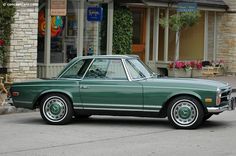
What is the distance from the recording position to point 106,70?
12.1 metres

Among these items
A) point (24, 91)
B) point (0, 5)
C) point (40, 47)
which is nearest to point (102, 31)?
point (40, 47)

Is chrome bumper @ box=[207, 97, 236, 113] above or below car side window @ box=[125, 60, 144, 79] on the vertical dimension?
below

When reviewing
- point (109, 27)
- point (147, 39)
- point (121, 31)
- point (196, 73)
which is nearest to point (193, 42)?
point (196, 73)

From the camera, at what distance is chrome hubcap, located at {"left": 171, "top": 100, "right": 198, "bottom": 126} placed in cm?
1145

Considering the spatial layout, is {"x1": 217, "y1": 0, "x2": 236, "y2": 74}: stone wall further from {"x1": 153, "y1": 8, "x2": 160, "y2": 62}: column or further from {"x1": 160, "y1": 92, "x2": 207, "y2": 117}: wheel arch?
{"x1": 160, "y1": 92, "x2": 207, "y2": 117}: wheel arch

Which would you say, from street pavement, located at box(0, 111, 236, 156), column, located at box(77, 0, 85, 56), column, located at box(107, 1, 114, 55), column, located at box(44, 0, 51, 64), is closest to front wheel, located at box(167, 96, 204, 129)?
street pavement, located at box(0, 111, 236, 156)

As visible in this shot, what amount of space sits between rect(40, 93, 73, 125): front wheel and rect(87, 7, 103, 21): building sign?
9.94 m

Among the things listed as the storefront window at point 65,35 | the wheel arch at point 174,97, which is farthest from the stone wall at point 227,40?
the wheel arch at point 174,97

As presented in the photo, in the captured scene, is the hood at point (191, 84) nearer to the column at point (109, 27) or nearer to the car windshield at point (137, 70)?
the car windshield at point (137, 70)

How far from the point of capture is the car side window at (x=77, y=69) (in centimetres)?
1227

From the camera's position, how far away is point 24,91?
1235cm

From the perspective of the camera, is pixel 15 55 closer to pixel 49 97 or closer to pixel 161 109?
pixel 49 97

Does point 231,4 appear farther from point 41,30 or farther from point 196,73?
point 41,30

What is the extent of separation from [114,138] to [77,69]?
7.76 feet
